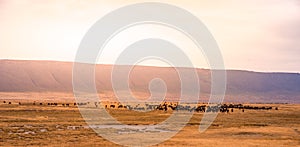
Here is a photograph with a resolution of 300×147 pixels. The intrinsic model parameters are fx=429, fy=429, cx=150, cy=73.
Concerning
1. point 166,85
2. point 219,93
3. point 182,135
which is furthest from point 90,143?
point 166,85

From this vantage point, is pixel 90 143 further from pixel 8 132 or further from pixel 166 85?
pixel 166 85

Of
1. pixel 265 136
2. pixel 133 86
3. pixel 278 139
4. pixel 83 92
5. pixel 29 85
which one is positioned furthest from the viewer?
pixel 133 86

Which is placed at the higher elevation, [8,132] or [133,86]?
[133,86]

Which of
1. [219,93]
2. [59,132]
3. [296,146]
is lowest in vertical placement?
[296,146]

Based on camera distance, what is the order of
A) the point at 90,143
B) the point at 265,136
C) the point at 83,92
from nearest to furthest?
the point at 90,143, the point at 265,136, the point at 83,92

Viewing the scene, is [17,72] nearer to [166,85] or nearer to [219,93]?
[166,85]

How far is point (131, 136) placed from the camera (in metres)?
28.9

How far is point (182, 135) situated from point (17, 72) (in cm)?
17794

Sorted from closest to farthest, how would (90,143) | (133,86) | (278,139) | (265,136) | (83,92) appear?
(90,143), (278,139), (265,136), (83,92), (133,86)

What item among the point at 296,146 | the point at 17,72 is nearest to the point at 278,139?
the point at 296,146

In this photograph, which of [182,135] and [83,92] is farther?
[83,92]

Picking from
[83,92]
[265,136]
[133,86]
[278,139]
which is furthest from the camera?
[133,86]

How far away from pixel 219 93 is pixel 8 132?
151m

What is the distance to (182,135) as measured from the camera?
98.5ft
